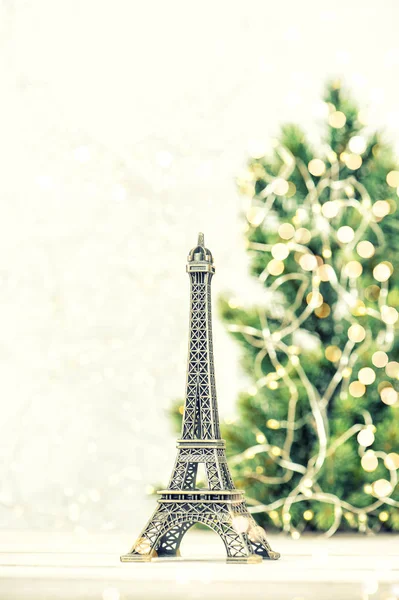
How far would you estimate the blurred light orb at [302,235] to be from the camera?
8.96 ft

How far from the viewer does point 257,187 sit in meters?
2.81

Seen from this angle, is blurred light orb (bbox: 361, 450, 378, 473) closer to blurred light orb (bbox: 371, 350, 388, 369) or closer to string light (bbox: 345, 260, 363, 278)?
blurred light orb (bbox: 371, 350, 388, 369)

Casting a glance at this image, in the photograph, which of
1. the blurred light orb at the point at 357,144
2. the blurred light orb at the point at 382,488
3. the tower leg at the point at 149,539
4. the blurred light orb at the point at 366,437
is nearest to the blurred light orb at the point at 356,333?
the blurred light orb at the point at 366,437

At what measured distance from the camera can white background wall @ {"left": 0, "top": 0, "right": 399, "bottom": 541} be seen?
312 cm

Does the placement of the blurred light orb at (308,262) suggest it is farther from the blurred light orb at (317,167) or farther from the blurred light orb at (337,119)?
the blurred light orb at (337,119)

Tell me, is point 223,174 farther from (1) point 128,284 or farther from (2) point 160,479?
(2) point 160,479

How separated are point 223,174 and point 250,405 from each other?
86 cm

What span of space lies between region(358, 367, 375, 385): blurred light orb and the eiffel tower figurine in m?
0.72

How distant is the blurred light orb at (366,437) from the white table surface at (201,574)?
30 cm

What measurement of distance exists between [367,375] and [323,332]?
0.66 feet

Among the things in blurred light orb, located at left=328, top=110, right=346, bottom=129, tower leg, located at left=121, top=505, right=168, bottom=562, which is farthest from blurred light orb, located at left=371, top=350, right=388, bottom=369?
tower leg, located at left=121, top=505, right=168, bottom=562

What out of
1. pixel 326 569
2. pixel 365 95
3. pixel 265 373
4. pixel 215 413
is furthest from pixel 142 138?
pixel 326 569

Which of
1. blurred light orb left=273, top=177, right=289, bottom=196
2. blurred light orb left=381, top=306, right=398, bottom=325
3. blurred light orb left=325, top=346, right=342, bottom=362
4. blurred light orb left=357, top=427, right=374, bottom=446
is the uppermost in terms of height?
blurred light orb left=273, top=177, right=289, bottom=196

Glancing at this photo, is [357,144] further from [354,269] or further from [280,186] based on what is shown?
[354,269]
